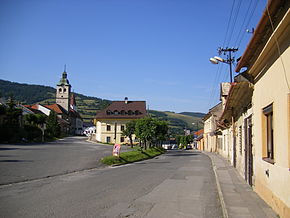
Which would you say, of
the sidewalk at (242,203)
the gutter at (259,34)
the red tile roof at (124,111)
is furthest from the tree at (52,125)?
the gutter at (259,34)

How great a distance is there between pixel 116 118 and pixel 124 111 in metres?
3.04

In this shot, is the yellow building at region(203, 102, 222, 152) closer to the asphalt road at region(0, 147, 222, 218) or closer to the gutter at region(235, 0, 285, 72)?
the asphalt road at region(0, 147, 222, 218)

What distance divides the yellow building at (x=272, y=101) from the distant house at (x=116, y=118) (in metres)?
63.9

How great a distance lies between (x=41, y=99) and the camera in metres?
198

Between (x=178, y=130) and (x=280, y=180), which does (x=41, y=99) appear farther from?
Result: (x=280, y=180)

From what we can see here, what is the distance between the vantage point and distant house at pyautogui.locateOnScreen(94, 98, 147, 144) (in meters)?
75.1

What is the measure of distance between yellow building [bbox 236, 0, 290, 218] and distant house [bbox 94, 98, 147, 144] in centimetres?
6391

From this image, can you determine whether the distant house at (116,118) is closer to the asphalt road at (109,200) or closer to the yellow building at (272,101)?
the asphalt road at (109,200)

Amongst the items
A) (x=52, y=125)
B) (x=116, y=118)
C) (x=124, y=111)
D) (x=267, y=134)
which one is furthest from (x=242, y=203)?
(x=124, y=111)

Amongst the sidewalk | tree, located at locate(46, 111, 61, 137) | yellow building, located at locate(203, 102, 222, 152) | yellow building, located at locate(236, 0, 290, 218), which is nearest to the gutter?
yellow building, located at locate(236, 0, 290, 218)

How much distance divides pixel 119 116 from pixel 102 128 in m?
5.05

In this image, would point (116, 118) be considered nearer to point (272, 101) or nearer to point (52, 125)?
point (52, 125)

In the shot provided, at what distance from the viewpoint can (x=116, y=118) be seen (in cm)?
7656

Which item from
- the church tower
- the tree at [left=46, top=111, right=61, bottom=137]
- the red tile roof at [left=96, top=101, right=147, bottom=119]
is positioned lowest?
the tree at [left=46, top=111, right=61, bottom=137]
